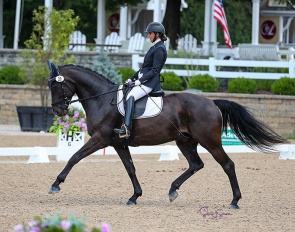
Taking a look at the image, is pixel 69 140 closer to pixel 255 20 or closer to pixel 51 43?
pixel 51 43

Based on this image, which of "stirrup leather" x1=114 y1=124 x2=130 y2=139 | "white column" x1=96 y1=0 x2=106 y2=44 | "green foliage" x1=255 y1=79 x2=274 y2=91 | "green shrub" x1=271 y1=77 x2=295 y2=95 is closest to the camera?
"stirrup leather" x1=114 y1=124 x2=130 y2=139

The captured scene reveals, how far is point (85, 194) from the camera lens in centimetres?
1370

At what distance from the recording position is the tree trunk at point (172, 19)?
114 ft

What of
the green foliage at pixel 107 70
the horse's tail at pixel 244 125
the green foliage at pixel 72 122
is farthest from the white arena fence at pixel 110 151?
the green foliage at pixel 107 70

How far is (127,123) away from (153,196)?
5.39ft

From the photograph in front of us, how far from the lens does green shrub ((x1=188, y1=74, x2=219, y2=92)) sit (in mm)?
27344

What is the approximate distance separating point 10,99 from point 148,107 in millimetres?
16336

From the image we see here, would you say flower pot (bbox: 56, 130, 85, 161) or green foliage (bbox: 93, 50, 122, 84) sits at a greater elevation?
green foliage (bbox: 93, 50, 122, 84)

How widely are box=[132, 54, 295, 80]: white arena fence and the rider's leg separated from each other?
15200 millimetres

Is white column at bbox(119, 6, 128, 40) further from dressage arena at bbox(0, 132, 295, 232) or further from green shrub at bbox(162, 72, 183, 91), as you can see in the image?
dressage arena at bbox(0, 132, 295, 232)

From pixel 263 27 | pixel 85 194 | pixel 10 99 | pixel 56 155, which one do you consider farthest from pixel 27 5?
pixel 85 194

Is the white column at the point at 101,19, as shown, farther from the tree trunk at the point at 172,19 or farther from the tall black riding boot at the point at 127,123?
the tall black riding boot at the point at 127,123

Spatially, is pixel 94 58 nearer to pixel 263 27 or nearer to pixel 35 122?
pixel 35 122

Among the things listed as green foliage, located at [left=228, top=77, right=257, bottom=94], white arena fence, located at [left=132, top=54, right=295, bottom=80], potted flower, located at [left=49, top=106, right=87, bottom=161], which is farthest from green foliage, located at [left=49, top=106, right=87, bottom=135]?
white arena fence, located at [left=132, top=54, right=295, bottom=80]
